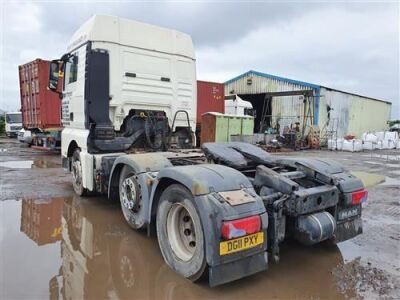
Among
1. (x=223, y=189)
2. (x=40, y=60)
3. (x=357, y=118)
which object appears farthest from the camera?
(x=357, y=118)

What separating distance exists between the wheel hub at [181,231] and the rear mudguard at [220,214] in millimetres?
445

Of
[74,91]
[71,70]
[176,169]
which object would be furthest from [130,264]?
[71,70]

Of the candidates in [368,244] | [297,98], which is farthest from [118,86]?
[297,98]

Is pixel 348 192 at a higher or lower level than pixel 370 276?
higher

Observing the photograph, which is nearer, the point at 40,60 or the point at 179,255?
the point at 179,255

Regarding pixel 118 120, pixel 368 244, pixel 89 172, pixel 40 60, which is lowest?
pixel 368 244

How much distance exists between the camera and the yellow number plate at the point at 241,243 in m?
2.70

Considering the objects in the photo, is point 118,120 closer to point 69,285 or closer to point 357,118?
point 69,285

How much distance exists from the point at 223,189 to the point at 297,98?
2214cm

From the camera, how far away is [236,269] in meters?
2.82

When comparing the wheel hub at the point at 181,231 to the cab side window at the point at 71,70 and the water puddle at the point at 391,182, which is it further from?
the water puddle at the point at 391,182

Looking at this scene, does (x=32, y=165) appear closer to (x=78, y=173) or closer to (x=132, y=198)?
(x=78, y=173)

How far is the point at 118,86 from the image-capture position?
5.52m

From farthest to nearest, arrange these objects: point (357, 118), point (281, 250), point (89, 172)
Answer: point (357, 118) < point (89, 172) < point (281, 250)
